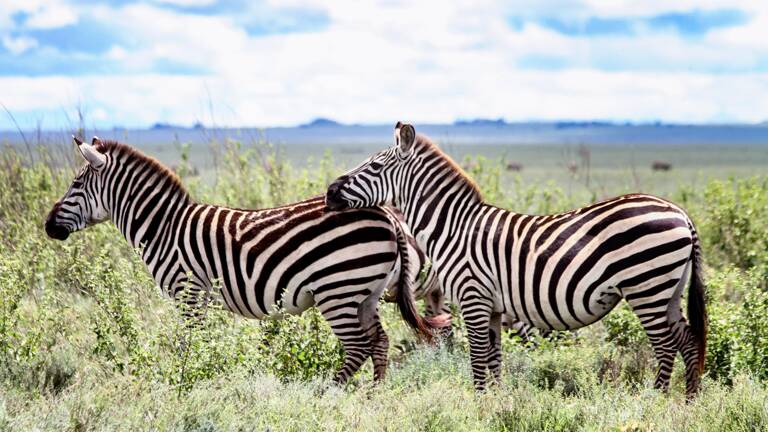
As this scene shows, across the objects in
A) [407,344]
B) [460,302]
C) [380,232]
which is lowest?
[407,344]

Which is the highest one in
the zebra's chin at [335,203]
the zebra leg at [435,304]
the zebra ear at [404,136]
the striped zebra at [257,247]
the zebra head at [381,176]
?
the zebra ear at [404,136]

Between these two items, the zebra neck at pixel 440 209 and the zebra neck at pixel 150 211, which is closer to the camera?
the zebra neck at pixel 440 209

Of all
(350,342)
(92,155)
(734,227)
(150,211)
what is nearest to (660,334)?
(350,342)

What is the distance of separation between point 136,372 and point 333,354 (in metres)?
1.59

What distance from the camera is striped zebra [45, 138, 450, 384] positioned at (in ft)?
20.5

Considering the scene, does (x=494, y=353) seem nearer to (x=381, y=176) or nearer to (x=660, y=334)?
(x=660, y=334)

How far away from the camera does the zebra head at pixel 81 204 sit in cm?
705

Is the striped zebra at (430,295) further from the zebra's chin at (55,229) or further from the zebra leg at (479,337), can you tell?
the zebra's chin at (55,229)

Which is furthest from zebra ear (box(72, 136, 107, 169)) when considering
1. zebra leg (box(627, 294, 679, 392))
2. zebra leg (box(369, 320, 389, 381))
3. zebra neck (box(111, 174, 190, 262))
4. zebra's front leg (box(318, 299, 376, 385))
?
zebra leg (box(627, 294, 679, 392))

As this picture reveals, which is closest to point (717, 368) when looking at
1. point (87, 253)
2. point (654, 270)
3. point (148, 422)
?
point (654, 270)

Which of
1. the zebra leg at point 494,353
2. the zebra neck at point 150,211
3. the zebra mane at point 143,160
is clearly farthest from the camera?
the zebra mane at point 143,160

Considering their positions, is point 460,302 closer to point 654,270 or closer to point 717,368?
point 654,270

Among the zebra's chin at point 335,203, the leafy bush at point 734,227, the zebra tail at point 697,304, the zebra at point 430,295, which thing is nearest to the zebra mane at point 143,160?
the zebra's chin at point 335,203

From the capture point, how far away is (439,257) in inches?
258
